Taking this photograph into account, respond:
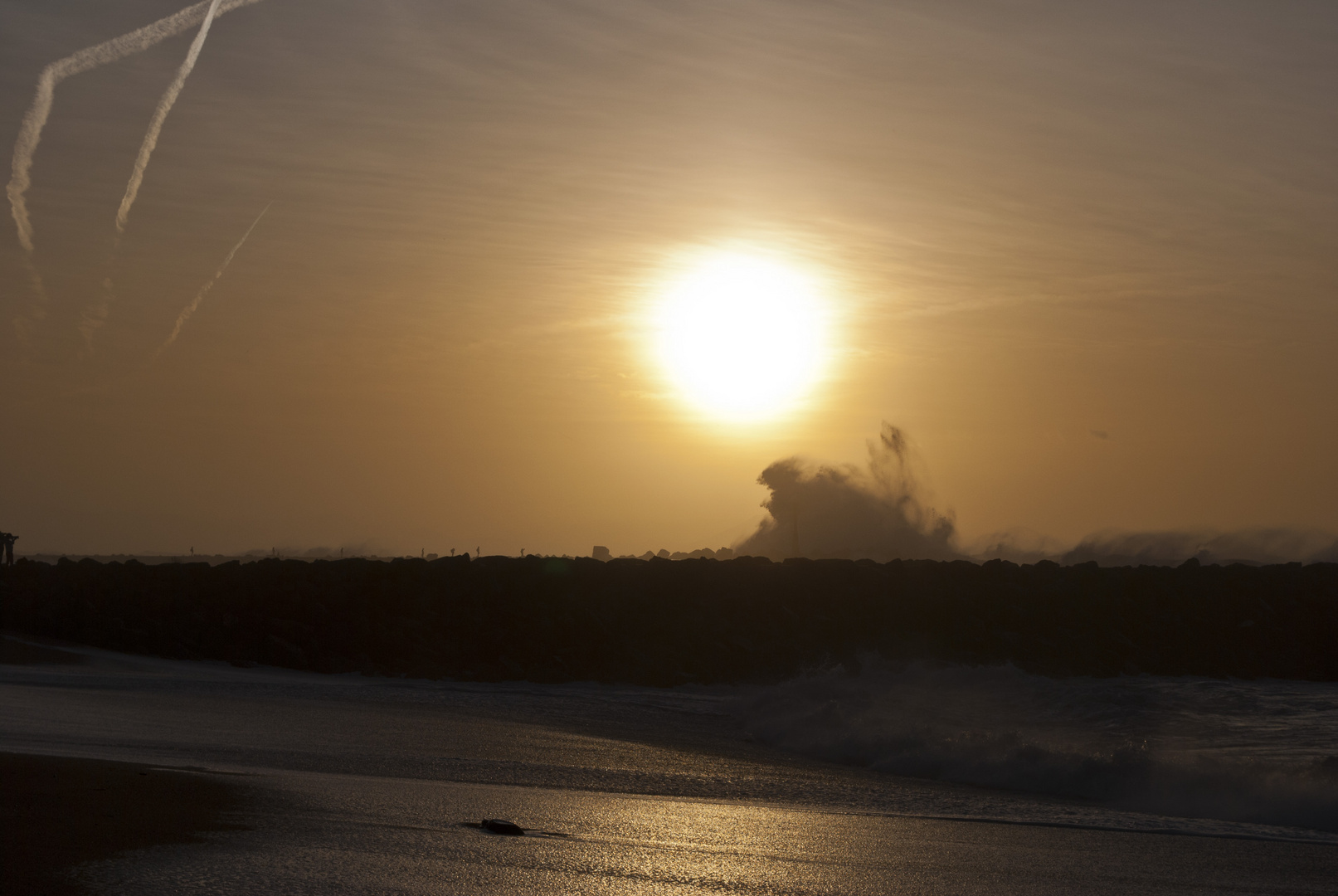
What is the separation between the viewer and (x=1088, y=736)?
12742 mm

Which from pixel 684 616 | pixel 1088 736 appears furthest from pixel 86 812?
pixel 684 616

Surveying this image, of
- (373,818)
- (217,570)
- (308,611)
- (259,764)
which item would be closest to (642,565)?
(308,611)

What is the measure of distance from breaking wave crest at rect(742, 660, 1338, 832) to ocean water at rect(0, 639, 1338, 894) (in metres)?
0.04

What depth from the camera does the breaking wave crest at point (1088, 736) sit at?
9.09m

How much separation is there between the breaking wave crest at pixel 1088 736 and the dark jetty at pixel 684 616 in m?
4.14

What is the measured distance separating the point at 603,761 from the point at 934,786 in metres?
2.90

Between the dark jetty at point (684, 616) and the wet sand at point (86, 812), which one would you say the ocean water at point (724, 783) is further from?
the dark jetty at point (684, 616)

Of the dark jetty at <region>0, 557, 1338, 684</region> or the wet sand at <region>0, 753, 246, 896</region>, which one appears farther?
the dark jetty at <region>0, 557, 1338, 684</region>

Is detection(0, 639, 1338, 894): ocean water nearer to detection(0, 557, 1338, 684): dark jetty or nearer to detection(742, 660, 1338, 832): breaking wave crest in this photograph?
detection(742, 660, 1338, 832): breaking wave crest

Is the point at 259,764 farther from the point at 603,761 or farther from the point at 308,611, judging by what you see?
the point at 308,611

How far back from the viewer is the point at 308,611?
932 inches

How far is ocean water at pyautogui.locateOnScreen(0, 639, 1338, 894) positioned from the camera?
17.8ft

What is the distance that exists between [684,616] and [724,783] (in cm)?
1486

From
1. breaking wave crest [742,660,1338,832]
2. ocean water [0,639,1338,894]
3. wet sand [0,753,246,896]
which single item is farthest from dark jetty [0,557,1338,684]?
wet sand [0,753,246,896]
